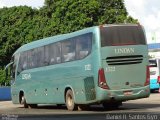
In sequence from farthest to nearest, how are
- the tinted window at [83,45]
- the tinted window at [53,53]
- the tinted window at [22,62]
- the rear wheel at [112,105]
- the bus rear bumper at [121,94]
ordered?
the tinted window at [22,62] → the tinted window at [53,53] → the rear wheel at [112,105] → the tinted window at [83,45] → the bus rear bumper at [121,94]

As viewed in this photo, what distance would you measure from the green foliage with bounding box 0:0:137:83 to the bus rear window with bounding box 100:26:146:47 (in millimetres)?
34136

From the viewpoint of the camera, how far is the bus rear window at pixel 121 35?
63.6 ft

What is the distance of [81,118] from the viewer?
1611cm

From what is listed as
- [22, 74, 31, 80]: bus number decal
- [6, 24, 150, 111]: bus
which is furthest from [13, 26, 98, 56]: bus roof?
[22, 74, 31, 80]: bus number decal

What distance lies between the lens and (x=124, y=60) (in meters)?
19.4

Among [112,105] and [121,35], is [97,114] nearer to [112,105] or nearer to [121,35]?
[121,35]

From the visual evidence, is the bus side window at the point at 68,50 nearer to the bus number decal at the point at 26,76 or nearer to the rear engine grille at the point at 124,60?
the rear engine grille at the point at 124,60

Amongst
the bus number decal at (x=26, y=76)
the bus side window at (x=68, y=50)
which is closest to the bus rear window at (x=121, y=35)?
the bus side window at (x=68, y=50)

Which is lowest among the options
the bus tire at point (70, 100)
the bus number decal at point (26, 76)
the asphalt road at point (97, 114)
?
the asphalt road at point (97, 114)

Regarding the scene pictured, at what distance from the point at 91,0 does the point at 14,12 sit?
10.9 metres

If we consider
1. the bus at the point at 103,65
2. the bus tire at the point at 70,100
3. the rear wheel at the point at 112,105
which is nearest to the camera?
the bus at the point at 103,65

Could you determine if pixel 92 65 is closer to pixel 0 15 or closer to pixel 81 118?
pixel 81 118

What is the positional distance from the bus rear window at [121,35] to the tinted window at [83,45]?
641 mm

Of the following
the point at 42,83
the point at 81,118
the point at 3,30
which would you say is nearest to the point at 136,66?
the point at 81,118
